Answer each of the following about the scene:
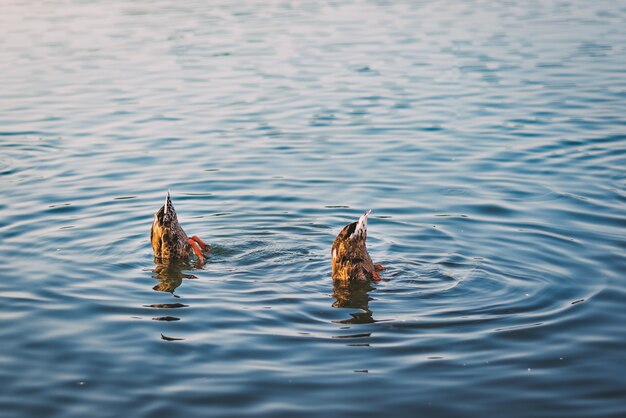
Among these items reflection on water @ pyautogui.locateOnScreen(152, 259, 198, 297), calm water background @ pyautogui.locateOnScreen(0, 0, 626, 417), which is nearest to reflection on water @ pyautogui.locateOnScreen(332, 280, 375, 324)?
calm water background @ pyautogui.locateOnScreen(0, 0, 626, 417)

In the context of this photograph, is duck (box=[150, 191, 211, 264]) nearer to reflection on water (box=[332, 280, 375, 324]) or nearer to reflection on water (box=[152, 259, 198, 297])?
reflection on water (box=[152, 259, 198, 297])

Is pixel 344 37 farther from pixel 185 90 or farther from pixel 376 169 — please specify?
pixel 376 169

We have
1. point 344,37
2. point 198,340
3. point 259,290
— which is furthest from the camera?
point 344,37

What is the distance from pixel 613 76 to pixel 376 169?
921 cm

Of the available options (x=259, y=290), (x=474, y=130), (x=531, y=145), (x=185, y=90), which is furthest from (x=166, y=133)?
(x=259, y=290)

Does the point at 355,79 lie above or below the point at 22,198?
above

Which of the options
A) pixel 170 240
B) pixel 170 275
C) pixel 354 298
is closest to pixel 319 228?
pixel 170 240

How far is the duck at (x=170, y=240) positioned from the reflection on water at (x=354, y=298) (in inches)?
72.4

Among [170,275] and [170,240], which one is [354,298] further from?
[170,240]

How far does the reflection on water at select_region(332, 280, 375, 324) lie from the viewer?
838cm

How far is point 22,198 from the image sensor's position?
1317cm

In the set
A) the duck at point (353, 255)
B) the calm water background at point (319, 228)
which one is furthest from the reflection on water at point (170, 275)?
the duck at point (353, 255)

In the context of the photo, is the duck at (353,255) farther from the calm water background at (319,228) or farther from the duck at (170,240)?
the duck at (170,240)

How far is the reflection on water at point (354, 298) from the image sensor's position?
8383 mm
